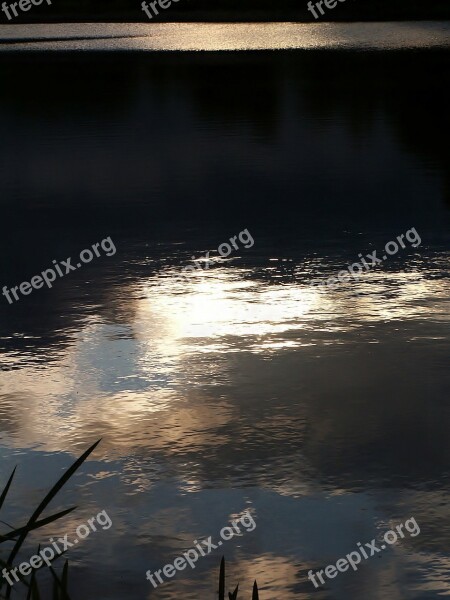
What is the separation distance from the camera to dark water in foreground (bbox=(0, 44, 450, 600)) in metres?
6.15

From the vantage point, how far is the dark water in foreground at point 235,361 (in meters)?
6.15

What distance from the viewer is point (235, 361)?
29.0 ft

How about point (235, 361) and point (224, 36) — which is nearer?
point (235, 361)

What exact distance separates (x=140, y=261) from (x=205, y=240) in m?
1.11

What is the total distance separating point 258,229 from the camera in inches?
533
